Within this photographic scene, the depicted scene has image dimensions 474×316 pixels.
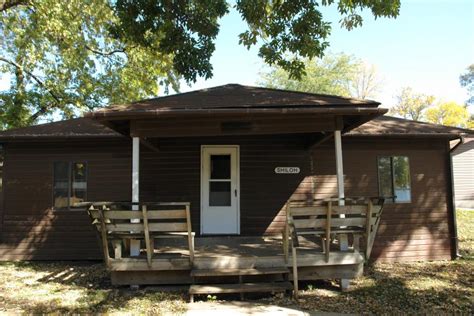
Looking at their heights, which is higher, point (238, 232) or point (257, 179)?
point (257, 179)

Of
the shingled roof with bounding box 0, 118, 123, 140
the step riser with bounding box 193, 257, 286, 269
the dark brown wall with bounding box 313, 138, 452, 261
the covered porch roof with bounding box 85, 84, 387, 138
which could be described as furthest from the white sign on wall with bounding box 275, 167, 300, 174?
the shingled roof with bounding box 0, 118, 123, 140

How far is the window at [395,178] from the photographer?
846cm

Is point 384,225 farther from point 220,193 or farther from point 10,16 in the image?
point 10,16

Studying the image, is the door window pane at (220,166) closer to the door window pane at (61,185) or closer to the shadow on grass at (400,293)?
the shadow on grass at (400,293)

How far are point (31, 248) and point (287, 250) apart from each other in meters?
6.18

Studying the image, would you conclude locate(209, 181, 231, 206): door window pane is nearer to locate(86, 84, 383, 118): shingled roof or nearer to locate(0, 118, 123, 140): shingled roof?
locate(86, 84, 383, 118): shingled roof

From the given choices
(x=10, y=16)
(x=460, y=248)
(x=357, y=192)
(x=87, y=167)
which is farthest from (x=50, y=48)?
(x=460, y=248)

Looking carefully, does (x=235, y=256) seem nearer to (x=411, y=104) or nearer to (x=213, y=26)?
(x=213, y=26)

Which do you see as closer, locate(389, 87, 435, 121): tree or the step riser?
the step riser

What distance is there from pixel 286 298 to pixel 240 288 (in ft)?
2.27

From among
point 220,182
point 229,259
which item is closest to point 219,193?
point 220,182

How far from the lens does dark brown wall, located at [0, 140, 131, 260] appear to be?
8336 millimetres

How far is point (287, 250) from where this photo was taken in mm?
5504

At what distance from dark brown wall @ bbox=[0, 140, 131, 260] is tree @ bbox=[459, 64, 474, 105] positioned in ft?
161
